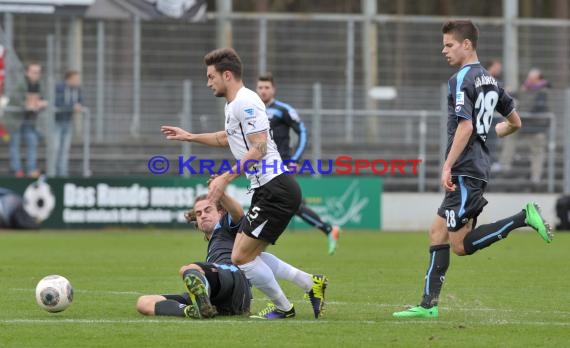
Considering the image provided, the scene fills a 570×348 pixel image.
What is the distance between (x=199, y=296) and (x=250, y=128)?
1321 mm

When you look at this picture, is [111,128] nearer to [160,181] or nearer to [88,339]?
[160,181]

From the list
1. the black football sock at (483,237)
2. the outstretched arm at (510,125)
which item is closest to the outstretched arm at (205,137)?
the black football sock at (483,237)

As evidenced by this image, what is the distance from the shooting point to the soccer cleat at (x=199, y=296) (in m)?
9.05

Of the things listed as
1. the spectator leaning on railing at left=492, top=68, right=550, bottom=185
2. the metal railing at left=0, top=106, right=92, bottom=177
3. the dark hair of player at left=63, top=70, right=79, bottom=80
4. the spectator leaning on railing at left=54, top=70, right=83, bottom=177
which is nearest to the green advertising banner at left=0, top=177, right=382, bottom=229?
the metal railing at left=0, top=106, right=92, bottom=177

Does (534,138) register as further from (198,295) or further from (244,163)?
(198,295)

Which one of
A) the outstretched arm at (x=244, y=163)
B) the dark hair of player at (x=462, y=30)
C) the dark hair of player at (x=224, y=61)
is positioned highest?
the dark hair of player at (x=462, y=30)

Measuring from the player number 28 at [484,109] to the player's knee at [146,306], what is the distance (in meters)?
2.90

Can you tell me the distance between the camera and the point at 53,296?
9.46 meters

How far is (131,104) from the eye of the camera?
2367 cm

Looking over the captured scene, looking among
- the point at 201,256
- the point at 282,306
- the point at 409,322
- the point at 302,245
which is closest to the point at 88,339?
the point at 282,306

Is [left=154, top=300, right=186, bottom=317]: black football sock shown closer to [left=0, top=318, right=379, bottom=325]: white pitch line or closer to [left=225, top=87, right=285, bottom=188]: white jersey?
[left=0, top=318, right=379, bottom=325]: white pitch line

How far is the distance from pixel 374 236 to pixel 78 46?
25.0ft

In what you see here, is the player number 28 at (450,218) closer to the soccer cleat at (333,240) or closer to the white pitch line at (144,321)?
the white pitch line at (144,321)

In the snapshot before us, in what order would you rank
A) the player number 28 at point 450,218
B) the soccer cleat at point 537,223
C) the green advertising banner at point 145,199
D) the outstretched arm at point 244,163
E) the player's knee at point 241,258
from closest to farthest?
the outstretched arm at point 244,163
the player's knee at point 241,258
the player number 28 at point 450,218
the soccer cleat at point 537,223
the green advertising banner at point 145,199
